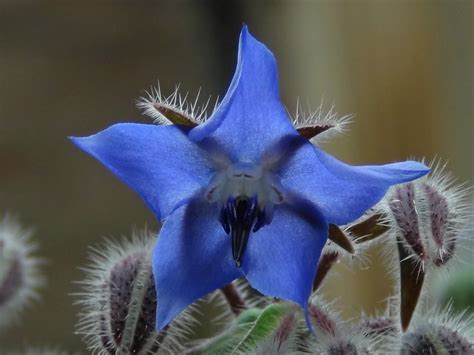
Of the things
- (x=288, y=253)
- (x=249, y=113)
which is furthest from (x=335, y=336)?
(x=249, y=113)

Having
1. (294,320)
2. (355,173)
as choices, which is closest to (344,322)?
(294,320)

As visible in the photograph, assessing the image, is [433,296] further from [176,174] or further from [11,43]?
[11,43]

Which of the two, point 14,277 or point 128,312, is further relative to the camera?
point 14,277

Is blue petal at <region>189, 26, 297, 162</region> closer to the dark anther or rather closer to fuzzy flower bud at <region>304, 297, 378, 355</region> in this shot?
the dark anther

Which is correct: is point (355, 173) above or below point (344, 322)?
above

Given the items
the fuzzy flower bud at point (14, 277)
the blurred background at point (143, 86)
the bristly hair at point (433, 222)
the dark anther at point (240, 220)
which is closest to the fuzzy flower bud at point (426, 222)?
the bristly hair at point (433, 222)

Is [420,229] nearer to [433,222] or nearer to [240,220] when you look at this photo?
[433,222]

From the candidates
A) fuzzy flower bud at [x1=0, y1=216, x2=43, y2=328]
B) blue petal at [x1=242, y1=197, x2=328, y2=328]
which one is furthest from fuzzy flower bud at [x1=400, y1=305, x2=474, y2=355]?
fuzzy flower bud at [x1=0, y1=216, x2=43, y2=328]
